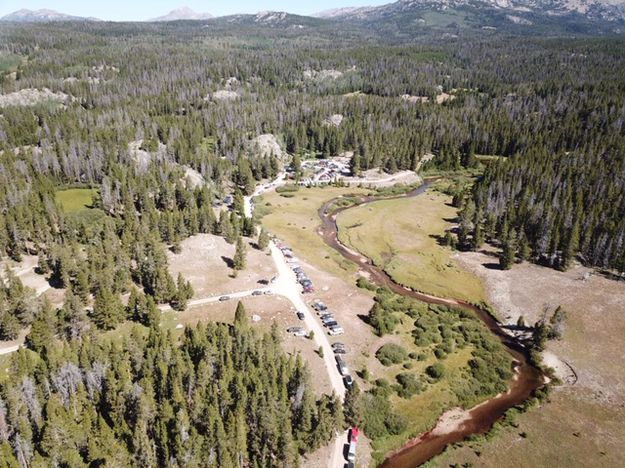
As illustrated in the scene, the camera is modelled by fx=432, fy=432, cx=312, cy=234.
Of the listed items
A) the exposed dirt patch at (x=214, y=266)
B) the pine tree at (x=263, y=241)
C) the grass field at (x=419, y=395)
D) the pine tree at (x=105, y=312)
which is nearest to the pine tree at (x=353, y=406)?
the grass field at (x=419, y=395)

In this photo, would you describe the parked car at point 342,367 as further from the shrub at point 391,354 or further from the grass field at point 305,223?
the grass field at point 305,223

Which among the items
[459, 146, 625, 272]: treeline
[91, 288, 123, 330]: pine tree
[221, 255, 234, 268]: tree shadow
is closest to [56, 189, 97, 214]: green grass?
[221, 255, 234, 268]: tree shadow

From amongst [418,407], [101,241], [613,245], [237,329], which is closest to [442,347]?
[418,407]

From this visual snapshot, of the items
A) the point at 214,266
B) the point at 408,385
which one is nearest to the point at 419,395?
the point at 408,385

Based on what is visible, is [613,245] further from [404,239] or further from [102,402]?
[102,402]

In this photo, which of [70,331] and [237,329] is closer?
[237,329]
